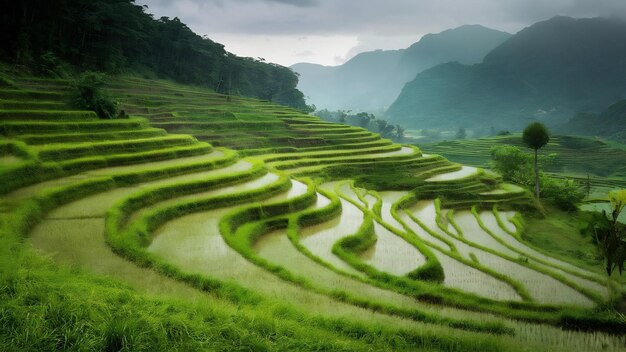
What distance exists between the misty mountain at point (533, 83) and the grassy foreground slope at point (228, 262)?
4999 inches

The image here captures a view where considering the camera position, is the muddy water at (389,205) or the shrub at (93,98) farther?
the shrub at (93,98)

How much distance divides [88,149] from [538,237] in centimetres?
1894

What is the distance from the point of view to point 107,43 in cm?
3278

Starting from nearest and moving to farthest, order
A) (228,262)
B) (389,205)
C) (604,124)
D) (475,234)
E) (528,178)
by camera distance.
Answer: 1. (228,262)
2. (475,234)
3. (389,205)
4. (528,178)
5. (604,124)

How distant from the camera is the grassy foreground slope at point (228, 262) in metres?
4.77

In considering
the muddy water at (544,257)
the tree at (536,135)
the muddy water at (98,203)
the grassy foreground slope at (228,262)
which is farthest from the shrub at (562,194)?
the muddy water at (98,203)

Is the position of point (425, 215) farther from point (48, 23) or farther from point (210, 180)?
point (48, 23)

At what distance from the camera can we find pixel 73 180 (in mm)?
11578

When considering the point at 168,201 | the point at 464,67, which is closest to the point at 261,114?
the point at 168,201

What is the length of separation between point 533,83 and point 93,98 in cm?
16161

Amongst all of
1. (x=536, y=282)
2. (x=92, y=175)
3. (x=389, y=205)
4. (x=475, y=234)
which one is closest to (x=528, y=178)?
(x=475, y=234)

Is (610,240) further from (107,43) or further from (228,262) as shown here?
(107,43)

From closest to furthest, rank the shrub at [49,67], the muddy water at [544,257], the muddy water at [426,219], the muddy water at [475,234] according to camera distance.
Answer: the muddy water at [544,257]
the muddy water at [426,219]
the muddy water at [475,234]
the shrub at [49,67]

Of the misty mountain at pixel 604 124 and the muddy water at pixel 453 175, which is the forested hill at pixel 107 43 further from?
the misty mountain at pixel 604 124
